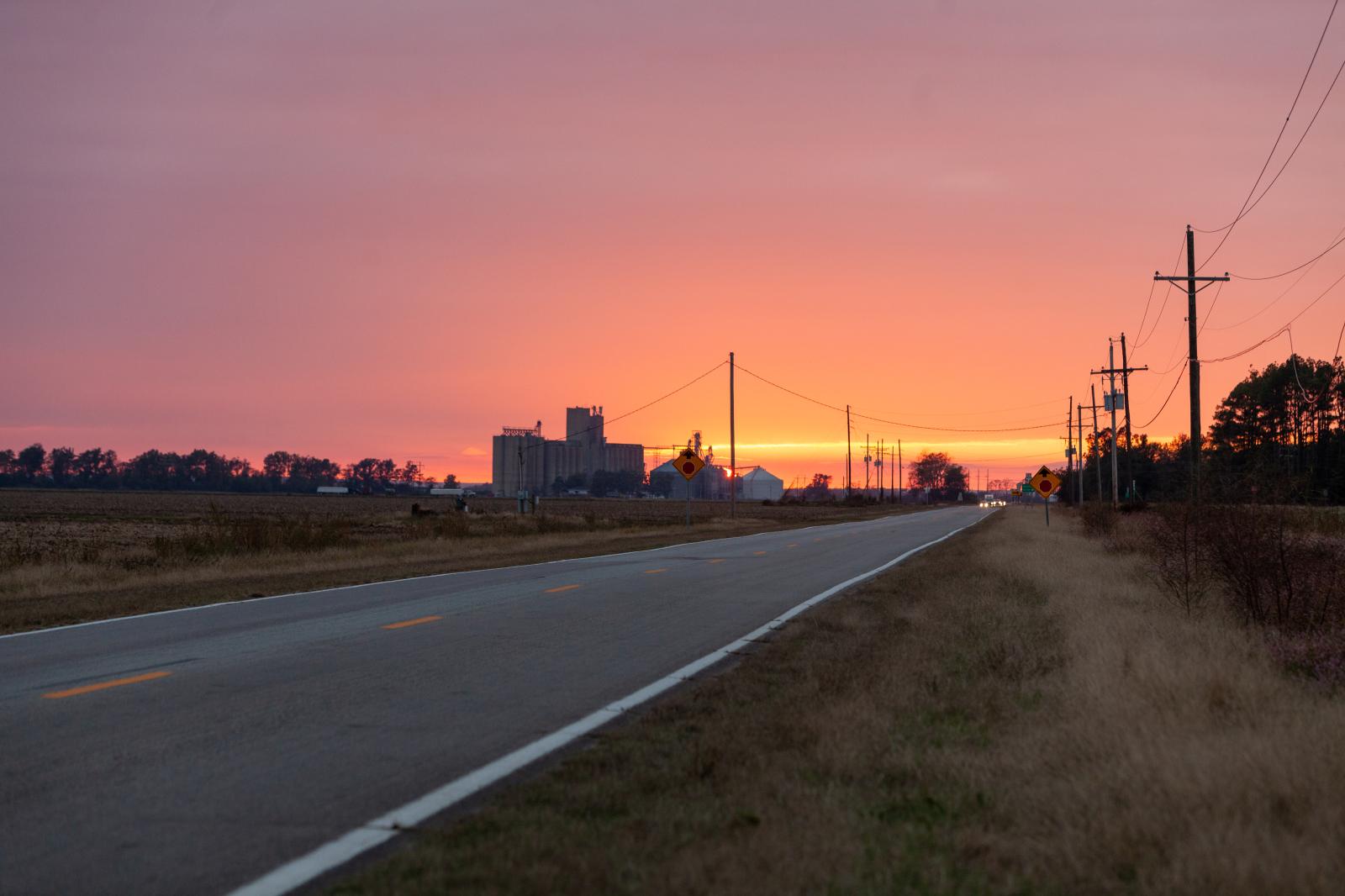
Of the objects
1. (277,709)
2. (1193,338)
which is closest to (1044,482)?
(1193,338)

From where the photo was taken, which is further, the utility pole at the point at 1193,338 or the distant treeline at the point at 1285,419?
the distant treeline at the point at 1285,419

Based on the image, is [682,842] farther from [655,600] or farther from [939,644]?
[655,600]

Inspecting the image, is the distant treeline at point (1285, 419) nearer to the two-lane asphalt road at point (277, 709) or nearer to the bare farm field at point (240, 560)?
the bare farm field at point (240, 560)

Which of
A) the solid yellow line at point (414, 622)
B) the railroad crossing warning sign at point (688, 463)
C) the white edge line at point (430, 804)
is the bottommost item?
the white edge line at point (430, 804)

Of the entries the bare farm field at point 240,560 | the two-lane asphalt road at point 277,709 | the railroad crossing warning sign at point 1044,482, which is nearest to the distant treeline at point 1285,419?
the railroad crossing warning sign at point 1044,482

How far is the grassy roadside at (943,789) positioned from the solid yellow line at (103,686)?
4.43 metres

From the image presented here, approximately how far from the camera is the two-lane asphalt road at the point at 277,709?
200 inches

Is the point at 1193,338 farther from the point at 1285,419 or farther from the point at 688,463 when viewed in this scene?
the point at 1285,419

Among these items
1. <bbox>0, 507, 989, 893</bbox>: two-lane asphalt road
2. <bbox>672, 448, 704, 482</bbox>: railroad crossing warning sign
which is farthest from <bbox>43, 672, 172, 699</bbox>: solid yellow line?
<bbox>672, 448, 704, 482</bbox>: railroad crossing warning sign

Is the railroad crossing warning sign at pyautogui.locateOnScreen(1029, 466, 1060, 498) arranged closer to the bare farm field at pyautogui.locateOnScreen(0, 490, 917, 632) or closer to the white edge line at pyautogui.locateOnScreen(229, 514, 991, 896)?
the bare farm field at pyautogui.locateOnScreen(0, 490, 917, 632)

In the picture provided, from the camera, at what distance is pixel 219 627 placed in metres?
12.9

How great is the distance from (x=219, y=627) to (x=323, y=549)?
16.1 meters

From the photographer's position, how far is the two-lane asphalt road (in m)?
5.08

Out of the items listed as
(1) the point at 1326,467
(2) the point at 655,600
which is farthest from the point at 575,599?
(1) the point at 1326,467
